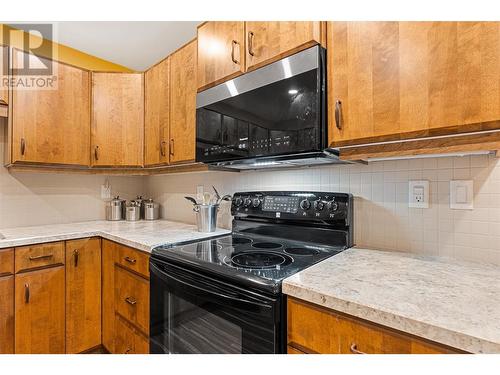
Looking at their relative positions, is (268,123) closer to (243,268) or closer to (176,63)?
(243,268)

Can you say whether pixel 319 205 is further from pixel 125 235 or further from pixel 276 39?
pixel 125 235

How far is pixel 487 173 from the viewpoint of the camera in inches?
42.6

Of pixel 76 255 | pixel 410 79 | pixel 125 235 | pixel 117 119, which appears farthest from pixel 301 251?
pixel 117 119

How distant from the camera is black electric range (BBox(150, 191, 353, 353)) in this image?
94 centimetres

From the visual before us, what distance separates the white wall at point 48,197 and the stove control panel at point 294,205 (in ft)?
4.60

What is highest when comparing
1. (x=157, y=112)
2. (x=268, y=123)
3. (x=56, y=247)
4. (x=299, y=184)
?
(x=157, y=112)

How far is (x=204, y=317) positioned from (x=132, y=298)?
68 cm

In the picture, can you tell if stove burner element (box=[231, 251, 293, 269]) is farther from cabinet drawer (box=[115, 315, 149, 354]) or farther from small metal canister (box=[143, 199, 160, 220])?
small metal canister (box=[143, 199, 160, 220])

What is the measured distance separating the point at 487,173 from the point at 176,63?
1.86 meters

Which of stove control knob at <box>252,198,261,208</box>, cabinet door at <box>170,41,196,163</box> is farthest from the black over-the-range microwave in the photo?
stove control knob at <box>252,198,261,208</box>

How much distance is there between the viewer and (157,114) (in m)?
2.08

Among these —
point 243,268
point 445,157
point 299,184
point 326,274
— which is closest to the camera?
point 326,274

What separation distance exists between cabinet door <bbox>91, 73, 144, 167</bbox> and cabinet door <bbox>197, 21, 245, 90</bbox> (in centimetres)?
81
